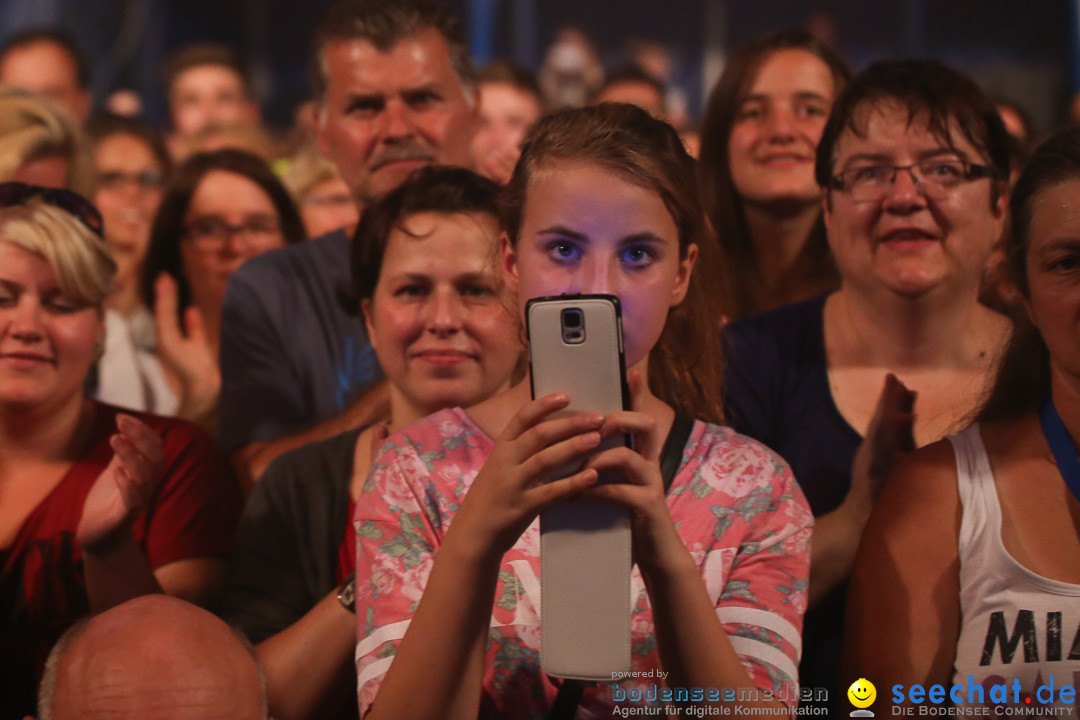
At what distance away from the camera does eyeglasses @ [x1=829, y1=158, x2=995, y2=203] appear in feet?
6.97

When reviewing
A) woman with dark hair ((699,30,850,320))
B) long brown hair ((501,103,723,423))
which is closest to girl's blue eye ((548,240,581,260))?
long brown hair ((501,103,723,423))

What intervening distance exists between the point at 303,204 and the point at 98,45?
3.97 meters

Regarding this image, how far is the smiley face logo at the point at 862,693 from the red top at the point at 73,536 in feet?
3.77

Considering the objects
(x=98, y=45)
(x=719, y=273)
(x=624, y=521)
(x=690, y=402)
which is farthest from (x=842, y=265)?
(x=98, y=45)

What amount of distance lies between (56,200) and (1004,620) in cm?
184

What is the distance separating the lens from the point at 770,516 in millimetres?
1531

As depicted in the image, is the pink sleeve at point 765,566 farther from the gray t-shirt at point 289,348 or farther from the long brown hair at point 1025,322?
the gray t-shirt at point 289,348

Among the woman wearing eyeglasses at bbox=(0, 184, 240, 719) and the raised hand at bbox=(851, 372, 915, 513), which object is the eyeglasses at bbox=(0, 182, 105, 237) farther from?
the raised hand at bbox=(851, 372, 915, 513)

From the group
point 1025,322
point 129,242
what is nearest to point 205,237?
Answer: point 129,242

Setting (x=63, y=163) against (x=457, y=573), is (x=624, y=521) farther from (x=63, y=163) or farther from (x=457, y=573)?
(x=63, y=163)

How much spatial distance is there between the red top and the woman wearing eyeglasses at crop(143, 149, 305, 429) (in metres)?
1.17

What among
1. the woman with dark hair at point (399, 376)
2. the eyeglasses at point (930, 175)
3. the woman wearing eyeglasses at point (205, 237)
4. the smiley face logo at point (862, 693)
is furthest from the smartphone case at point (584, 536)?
the woman wearing eyeglasses at point (205, 237)

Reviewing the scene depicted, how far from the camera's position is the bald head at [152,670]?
4.42 ft

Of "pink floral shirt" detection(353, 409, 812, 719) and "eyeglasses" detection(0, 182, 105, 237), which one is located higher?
"eyeglasses" detection(0, 182, 105, 237)
